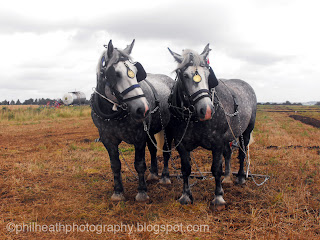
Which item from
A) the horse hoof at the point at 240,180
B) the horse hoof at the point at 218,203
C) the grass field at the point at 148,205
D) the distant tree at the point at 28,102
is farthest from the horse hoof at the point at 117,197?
the distant tree at the point at 28,102

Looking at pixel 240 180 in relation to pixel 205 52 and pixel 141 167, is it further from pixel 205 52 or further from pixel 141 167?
pixel 205 52

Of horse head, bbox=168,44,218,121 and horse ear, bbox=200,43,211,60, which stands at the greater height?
horse ear, bbox=200,43,211,60

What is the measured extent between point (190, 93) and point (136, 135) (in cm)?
127

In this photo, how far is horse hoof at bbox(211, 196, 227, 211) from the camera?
4176 mm

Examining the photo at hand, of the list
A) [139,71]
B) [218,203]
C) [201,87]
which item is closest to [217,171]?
[218,203]

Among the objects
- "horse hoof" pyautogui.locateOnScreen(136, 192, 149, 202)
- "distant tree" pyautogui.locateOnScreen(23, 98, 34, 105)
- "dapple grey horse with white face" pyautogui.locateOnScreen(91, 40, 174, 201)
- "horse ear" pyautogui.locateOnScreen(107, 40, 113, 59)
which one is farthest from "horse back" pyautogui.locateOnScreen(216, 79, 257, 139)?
"distant tree" pyautogui.locateOnScreen(23, 98, 34, 105)

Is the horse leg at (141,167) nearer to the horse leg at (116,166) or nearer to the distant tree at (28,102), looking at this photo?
the horse leg at (116,166)

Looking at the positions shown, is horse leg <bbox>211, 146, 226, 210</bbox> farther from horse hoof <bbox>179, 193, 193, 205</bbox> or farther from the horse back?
the horse back

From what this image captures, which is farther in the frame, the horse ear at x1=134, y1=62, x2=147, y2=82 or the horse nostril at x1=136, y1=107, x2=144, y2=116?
the horse ear at x1=134, y1=62, x2=147, y2=82

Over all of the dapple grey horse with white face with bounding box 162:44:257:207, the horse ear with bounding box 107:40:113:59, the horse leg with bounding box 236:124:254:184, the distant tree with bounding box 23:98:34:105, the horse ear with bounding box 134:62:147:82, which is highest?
the distant tree with bounding box 23:98:34:105

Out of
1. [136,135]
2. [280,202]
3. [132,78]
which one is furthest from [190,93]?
[280,202]

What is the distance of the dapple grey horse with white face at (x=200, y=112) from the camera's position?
3689mm

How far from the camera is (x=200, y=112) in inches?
140

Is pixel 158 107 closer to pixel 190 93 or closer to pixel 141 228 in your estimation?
pixel 190 93
